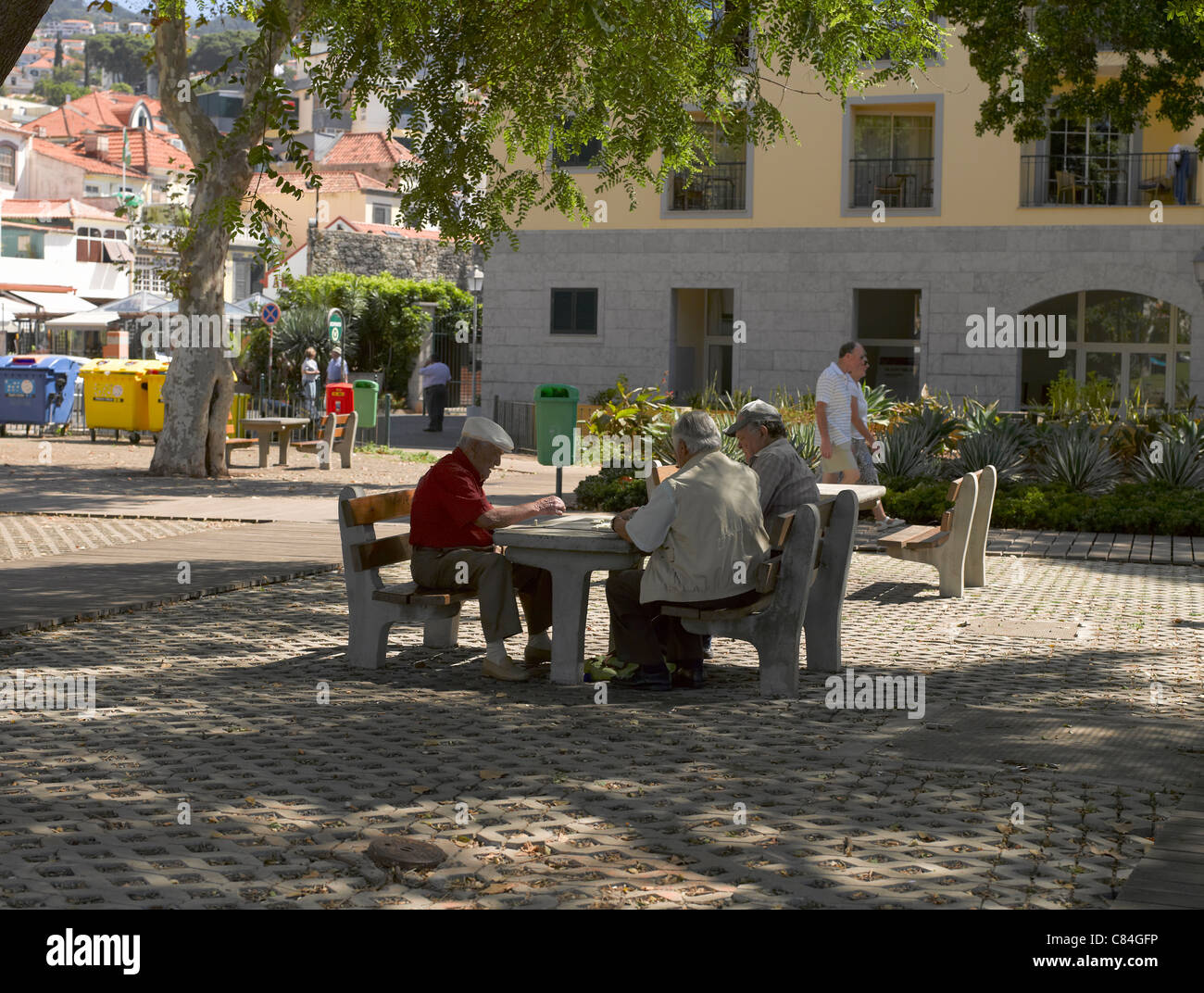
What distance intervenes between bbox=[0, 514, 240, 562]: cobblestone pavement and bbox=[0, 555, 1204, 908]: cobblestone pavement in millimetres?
3935

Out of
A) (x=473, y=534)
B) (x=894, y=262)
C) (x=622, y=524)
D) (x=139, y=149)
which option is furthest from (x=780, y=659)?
(x=139, y=149)

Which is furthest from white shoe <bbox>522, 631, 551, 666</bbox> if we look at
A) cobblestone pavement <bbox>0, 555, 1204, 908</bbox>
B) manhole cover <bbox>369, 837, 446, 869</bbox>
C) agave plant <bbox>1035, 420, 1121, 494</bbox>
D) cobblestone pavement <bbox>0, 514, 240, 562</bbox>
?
agave plant <bbox>1035, 420, 1121, 494</bbox>

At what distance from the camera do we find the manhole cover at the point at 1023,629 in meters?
9.74

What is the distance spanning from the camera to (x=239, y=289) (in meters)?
72.5

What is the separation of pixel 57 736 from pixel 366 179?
64.0 meters

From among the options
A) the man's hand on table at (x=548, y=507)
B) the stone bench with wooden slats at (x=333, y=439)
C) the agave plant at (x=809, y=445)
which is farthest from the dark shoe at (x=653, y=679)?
the stone bench with wooden slats at (x=333, y=439)

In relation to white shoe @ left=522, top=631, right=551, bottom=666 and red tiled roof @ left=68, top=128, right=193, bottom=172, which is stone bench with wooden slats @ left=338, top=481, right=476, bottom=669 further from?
red tiled roof @ left=68, top=128, right=193, bottom=172

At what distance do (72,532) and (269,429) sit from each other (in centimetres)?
824

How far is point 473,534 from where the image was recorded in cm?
798

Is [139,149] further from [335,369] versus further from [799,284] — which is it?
[799,284]

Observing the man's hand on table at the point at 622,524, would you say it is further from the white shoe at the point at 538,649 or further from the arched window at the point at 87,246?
the arched window at the point at 87,246

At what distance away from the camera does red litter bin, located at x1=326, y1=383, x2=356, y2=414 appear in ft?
80.9
